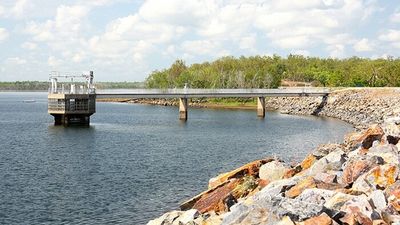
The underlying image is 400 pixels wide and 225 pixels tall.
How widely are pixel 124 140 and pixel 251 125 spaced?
29.9m

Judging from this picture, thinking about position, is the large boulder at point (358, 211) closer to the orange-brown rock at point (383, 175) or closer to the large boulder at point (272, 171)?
the orange-brown rock at point (383, 175)

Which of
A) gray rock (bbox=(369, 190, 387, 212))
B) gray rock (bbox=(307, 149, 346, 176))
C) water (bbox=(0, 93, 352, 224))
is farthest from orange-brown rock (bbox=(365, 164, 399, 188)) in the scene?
water (bbox=(0, 93, 352, 224))

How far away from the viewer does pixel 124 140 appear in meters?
66.4

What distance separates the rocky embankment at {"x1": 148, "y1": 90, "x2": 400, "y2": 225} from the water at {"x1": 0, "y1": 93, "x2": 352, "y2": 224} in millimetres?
4863

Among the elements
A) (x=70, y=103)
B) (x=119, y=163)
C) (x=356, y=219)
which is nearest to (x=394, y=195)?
(x=356, y=219)

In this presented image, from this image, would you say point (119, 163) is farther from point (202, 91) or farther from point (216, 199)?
point (202, 91)

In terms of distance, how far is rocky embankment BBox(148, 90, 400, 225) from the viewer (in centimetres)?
1792

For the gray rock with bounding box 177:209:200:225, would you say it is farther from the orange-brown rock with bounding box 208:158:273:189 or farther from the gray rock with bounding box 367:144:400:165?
the gray rock with bounding box 367:144:400:165

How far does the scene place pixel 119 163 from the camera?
155ft

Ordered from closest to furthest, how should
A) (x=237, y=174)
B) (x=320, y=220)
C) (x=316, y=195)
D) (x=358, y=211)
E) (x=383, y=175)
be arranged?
(x=320, y=220) → (x=358, y=211) → (x=316, y=195) → (x=383, y=175) → (x=237, y=174)

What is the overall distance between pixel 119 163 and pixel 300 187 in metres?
27.1

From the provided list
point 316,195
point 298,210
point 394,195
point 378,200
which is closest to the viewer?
point 298,210

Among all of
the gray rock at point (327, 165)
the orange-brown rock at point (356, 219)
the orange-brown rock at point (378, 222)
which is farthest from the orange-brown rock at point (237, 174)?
the orange-brown rock at point (378, 222)

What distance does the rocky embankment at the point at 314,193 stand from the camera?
17.9 m
